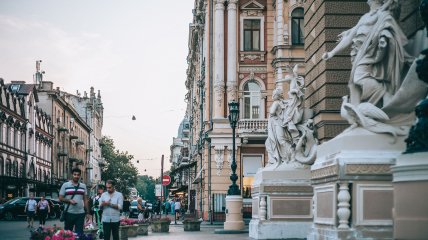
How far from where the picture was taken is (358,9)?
16875 millimetres

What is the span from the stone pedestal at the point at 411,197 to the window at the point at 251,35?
3727cm

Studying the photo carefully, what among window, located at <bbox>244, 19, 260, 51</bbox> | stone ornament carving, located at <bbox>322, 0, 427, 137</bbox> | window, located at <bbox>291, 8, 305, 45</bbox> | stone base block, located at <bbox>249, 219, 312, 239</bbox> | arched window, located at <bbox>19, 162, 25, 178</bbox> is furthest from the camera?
arched window, located at <bbox>19, 162, 25, 178</bbox>

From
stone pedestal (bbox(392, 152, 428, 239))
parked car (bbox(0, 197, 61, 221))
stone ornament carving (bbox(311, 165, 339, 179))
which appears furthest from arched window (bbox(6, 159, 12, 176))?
stone pedestal (bbox(392, 152, 428, 239))

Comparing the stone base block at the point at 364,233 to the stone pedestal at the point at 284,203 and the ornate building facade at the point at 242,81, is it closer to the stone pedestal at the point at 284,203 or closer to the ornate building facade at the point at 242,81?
the stone pedestal at the point at 284,203

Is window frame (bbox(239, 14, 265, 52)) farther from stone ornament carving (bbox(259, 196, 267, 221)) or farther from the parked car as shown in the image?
stone ornament carving (bbox(259, 196, 267, 221))

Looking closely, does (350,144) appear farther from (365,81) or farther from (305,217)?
(305,217)

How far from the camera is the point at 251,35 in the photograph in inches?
1770

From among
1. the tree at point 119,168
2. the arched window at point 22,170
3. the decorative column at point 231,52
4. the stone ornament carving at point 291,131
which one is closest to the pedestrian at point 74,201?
the stone ornament carving at point 291,131

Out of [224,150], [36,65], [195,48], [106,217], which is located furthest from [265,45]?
[36,65]

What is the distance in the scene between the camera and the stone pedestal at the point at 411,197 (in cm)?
746

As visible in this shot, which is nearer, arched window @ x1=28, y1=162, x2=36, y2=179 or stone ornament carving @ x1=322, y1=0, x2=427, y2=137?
stone ornament carving @ x1=322, y1=0, x2=427, y2=137

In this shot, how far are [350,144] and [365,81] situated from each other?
1.10 metres

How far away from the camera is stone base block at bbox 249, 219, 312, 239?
19.8 metres

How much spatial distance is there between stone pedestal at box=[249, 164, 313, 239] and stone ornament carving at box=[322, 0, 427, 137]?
7213mm
